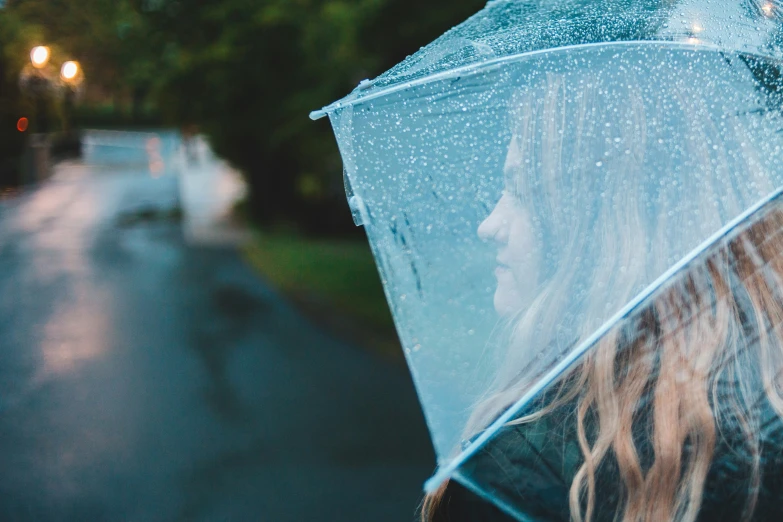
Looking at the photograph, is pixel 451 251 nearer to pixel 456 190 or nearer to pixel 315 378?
pixel 456 190

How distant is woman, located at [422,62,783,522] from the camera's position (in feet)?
4.16

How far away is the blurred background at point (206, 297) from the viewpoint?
4.56 meters

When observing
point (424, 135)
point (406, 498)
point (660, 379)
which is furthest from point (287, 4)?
point (660, 379)

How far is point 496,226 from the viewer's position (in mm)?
1703

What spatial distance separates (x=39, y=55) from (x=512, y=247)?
5576 mm

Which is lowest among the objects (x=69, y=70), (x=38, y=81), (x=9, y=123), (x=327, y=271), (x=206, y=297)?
(x=327, y=271)

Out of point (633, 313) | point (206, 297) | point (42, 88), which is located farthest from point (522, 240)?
point (206, 297)

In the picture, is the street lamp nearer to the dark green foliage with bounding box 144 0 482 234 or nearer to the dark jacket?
the dark green foliage with bounding box 144 0 482 234

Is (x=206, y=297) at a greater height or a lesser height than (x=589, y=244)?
lesser

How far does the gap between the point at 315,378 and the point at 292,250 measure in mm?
5554

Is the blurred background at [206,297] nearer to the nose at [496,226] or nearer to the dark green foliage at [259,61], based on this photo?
the dark green foliage at [259,61]

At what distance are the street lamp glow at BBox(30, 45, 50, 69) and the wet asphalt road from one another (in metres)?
2.26

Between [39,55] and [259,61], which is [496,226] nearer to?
[39,55]

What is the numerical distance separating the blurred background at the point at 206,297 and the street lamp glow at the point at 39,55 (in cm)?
3
